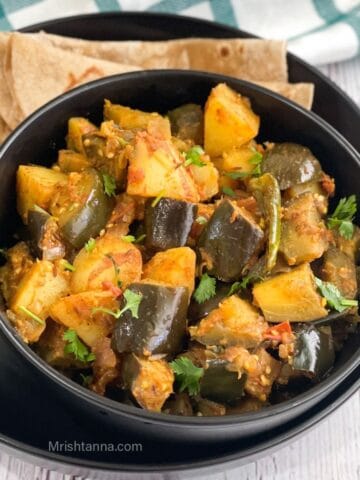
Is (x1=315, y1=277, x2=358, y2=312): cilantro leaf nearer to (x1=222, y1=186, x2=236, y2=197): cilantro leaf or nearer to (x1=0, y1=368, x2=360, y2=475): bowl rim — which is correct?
(x1=0, y1=368, x2=360, y2=475): bowl rim

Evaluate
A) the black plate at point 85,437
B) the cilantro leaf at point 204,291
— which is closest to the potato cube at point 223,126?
the cilantro leaf at point 204,291

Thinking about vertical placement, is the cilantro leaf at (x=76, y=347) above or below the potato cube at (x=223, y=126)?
below

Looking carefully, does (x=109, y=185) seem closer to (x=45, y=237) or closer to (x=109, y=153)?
(x=109, y=153)

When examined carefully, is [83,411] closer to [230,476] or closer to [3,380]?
[3,380]

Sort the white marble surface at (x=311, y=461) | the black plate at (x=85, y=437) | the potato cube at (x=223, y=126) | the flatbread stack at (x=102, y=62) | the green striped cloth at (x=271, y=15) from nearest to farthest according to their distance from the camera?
the black plate at (x=85, y=437)
the white marble surface at (x=311, y=461)
the potato cube at (x=223, y=126)
the flatbread stack at (x=102, y=62)
the green striped cloth at (x=271, y=15)

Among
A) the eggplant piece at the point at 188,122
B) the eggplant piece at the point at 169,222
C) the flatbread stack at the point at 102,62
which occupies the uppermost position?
the flatbread stack at the point at 102,62

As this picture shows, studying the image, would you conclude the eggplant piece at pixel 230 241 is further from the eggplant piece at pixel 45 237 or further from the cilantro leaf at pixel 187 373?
the eggplant piece at pixel 45 237

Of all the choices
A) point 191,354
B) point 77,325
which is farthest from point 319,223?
point 77,325

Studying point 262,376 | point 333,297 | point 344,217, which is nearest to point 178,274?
point 262,376
